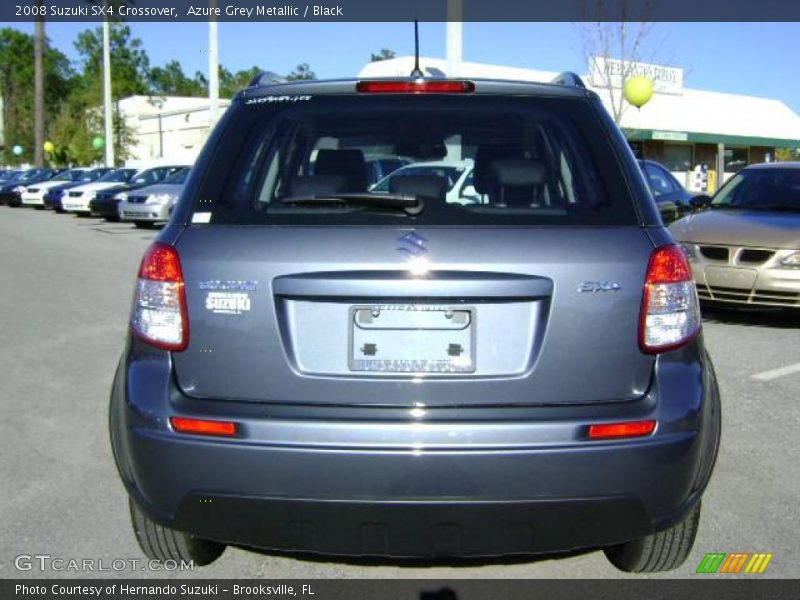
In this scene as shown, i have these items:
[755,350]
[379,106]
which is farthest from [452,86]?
[755,350]

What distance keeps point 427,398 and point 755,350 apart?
552cm

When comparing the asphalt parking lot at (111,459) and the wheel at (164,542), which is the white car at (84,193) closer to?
the asphalt parking lot at (111,459)

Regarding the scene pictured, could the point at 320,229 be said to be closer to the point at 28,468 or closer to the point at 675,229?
the point at 28,468

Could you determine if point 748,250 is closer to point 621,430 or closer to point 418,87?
point 418,87

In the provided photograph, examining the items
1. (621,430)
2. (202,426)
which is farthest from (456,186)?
(202,426)

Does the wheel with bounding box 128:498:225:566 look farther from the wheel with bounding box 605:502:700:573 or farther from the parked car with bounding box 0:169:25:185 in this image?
the parked car with bounding box 0:169:25:185

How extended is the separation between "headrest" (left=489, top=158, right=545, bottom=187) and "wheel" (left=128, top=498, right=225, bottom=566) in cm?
164

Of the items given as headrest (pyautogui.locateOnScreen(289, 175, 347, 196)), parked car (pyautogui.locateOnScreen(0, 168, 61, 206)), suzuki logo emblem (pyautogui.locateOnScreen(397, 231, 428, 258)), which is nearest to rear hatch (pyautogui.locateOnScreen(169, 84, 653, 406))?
suzuki logo emblem (pyautogui.locateOnScreen(397, 231, 428, 258))

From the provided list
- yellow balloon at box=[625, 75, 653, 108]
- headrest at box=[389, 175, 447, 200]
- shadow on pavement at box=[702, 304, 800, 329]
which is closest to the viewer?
headrest at box=[389, 175, 447, 200]

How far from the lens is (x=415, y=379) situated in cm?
258

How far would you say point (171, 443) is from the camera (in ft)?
8.50

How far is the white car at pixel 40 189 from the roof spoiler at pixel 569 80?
97.5 feet

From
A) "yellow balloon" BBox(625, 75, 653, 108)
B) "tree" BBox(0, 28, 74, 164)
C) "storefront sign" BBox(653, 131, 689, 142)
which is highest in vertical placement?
"tree" BBox(0, 28, 74, 164)

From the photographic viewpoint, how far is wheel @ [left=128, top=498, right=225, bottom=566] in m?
3.08
